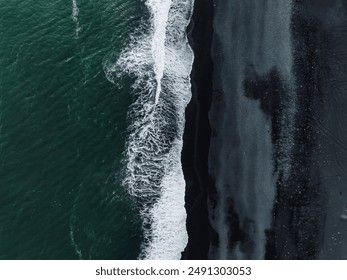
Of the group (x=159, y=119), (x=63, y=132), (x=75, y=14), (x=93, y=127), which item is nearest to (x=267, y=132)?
(x=159, y=119)

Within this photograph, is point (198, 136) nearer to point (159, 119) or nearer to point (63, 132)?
point (159, 119)

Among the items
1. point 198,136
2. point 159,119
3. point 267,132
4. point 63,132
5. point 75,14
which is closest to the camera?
point 267,132

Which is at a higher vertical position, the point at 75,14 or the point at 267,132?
the point at 75,14

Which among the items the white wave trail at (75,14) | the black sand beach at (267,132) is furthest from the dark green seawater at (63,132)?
the black sand beach at (267,132)

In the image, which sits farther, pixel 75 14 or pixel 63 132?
pixel 75 14

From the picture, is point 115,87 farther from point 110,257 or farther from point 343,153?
point 343,153

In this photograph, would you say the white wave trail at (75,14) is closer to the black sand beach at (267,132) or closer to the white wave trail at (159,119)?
the white wave trail at (159,119)
